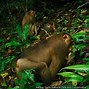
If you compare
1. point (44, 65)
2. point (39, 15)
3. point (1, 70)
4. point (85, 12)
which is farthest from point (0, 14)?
point (44, 65)

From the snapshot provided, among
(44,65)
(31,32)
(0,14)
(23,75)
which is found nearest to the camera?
(23,75)

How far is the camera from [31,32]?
8750mm

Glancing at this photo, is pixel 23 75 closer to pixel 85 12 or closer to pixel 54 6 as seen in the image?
pixel 85 12

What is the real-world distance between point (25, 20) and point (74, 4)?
1707mm

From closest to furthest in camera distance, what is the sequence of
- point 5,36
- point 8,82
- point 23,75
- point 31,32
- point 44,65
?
point 23,75 → point 44,65 → point 8,82 → point 31,32 → point 5,36

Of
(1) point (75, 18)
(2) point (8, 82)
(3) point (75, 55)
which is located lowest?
(2) point (8, 82)

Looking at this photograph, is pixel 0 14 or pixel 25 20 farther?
pixel 0 14

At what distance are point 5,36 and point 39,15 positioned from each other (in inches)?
56.2

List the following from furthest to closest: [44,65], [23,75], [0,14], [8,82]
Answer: [0,14] → [8,82] → [44,65] → [23,75]

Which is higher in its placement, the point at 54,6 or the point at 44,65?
the point at 54,6

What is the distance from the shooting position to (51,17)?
994cm

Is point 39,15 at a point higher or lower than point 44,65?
higher

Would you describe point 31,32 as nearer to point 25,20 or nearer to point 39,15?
point 25,20

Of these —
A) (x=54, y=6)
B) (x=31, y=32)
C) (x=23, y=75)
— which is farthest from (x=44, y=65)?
(x=54, y=6)
